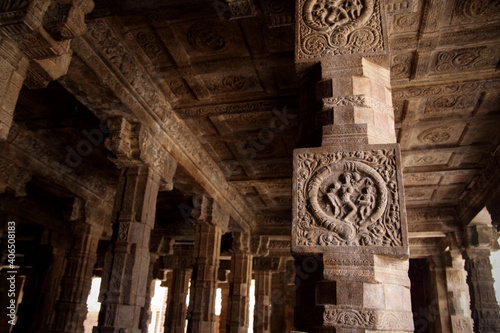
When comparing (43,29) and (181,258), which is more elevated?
(43,29)

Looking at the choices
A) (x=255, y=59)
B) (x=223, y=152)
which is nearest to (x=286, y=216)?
(x=223, y=152)

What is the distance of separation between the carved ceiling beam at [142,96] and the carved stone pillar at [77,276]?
9.80 ft

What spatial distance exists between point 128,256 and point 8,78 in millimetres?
3011

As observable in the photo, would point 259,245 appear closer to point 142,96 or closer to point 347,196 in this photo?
point 142,96

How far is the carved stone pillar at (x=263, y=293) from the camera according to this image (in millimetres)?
13688

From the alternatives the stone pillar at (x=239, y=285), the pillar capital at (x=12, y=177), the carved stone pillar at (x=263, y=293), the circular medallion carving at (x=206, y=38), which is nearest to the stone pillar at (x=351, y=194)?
the circular medallion carving at (x=206, y=38)

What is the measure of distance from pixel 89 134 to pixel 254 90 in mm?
3454

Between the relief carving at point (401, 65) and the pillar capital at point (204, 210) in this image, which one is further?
the pillar capital at point (204, 210)

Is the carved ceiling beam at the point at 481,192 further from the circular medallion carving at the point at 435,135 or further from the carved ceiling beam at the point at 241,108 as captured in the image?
the carved ceiling beam at the point at 241,108

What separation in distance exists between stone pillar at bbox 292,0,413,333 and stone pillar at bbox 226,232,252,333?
8192 mm

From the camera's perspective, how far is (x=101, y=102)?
576 centimetres

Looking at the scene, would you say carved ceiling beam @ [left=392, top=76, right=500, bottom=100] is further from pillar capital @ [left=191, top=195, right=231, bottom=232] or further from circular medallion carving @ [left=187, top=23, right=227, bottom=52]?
pillar capital @ [left=191, top=195, right=231, bottom=232]

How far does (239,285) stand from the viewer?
11547 mm

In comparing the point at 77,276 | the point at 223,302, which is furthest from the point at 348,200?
the point at 223,302
